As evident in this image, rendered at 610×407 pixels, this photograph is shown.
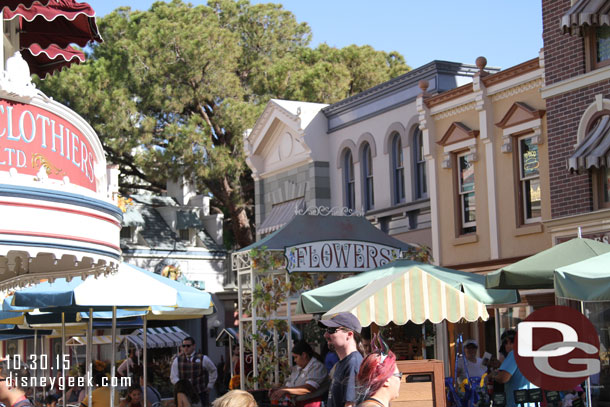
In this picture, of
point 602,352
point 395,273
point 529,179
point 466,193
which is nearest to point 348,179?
point 466,193

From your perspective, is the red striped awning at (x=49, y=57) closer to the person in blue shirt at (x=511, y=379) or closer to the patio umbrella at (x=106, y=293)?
the patio umbrella at (x=106, y=293)

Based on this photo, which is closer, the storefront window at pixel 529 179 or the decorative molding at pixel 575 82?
the decorative molding at pixel 575 82

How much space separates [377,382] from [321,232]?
11.4m

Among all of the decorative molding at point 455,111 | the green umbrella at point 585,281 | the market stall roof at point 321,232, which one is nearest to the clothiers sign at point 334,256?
the market stall roof at point 321,232

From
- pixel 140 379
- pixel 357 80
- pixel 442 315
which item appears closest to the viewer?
pixel 442 315

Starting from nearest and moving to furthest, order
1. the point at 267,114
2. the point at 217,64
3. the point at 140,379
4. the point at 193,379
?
the point at 193,379, the point at 140,379, the point at 267,114, the point at 217,64

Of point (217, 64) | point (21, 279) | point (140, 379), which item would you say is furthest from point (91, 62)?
point (21, 279)

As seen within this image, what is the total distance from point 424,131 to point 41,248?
14.4 m

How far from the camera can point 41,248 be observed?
845 centimetres

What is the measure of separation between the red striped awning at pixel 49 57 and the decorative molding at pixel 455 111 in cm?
1054

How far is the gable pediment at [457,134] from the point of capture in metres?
20.5

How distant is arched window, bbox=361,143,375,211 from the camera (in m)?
24.9

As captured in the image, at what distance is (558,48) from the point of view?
17.3 m

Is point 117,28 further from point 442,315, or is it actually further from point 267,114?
point 442,315
